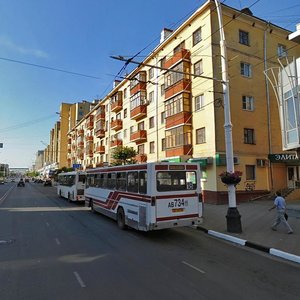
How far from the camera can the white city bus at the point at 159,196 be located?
11352mm

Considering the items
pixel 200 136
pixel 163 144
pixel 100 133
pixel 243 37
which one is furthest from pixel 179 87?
pixel 100 133

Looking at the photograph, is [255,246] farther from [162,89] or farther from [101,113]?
[101,113]

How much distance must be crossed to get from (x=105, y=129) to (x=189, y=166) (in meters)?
41.0

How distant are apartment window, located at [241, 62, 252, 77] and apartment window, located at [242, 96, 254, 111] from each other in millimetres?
1983

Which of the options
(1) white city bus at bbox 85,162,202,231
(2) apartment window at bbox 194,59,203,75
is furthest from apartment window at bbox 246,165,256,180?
(1) white city bus at bbox 85,162,202,231

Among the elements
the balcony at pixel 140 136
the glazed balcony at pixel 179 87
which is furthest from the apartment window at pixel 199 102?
the balcony at pixel 140 136

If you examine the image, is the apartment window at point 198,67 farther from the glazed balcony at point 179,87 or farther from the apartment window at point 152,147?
the apartment window at point 152,147

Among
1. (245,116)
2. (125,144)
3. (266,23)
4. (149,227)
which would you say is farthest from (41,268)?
(125,144)

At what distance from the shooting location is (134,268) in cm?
755

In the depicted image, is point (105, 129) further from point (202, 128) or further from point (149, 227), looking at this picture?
point (149, 227)

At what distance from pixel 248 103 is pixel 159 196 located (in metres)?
17.6

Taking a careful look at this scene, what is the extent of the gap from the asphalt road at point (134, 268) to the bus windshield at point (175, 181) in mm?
1846

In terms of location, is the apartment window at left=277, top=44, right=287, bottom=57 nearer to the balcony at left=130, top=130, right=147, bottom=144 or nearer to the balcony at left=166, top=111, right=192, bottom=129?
the balcony at left=166, top=111, right=192, bottom=129

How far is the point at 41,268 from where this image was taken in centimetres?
743
